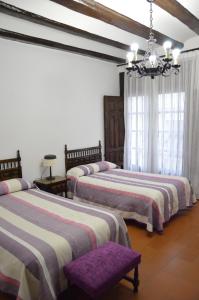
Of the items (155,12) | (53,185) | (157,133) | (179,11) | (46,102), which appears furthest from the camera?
(157,133)

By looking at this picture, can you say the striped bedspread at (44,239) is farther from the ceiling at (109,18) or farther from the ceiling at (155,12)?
the ceiling at (155,12)

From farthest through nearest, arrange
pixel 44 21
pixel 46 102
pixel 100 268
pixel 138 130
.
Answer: pixel 138 130
pixel 46 102
pixel 44 21
pixel 100 268

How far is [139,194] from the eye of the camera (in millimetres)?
3490

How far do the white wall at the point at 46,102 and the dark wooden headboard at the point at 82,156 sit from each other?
11cm

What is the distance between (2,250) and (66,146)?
2663 mm

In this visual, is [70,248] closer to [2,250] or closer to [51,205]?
[2,250]

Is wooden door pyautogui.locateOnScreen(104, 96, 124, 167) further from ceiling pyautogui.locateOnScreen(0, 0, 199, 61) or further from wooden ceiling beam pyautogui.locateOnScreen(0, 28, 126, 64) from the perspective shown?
ceiling pyautogui.locateOnScreen(0, 0, 199, 61)

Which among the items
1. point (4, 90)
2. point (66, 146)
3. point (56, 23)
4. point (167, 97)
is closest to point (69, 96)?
point (66, 146)

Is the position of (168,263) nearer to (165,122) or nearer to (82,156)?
(82,156)

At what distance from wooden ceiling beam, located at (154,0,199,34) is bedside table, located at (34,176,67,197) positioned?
9.09 ft

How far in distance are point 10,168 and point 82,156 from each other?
1516 millimetres

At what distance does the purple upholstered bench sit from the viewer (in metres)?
1.83

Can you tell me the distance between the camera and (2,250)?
2.09m

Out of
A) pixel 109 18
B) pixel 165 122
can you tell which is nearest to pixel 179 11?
pixel 109 18
